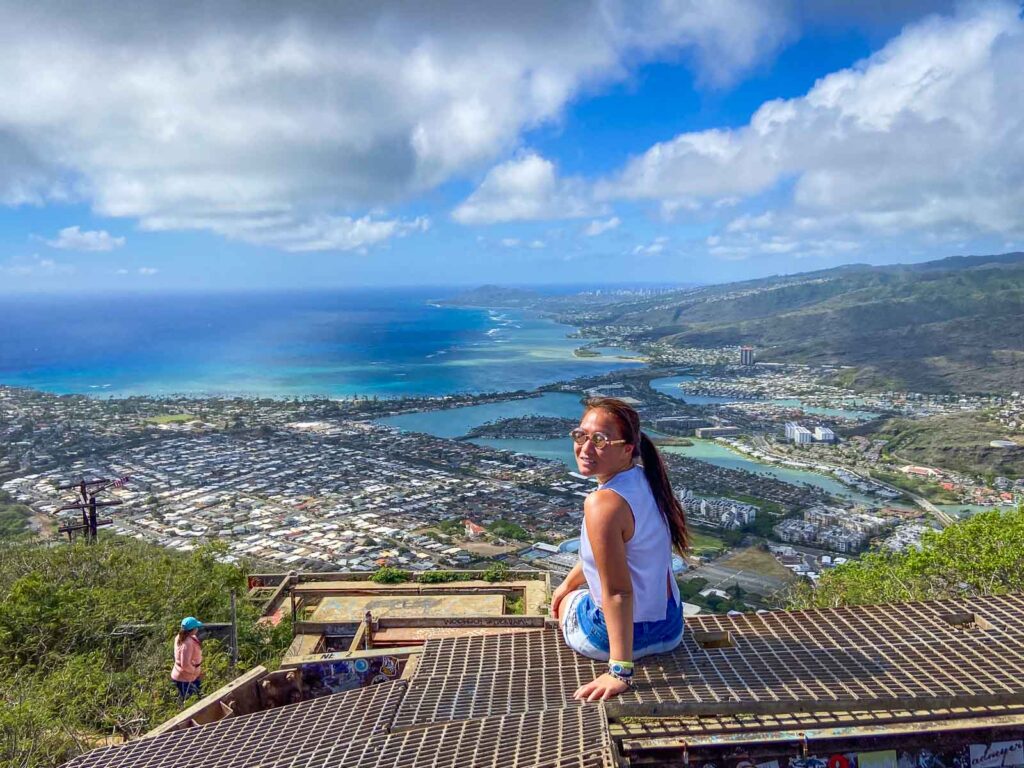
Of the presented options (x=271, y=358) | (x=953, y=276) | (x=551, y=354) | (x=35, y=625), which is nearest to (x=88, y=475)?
(x=35, y=625)

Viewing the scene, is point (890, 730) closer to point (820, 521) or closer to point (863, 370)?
point (820, 521)

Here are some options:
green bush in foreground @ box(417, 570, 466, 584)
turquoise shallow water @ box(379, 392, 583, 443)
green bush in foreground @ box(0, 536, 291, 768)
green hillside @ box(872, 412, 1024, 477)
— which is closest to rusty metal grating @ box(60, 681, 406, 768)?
green bush in foreground @ box(0, 536, 291, 768)


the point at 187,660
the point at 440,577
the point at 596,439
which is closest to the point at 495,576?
the point at 440,577

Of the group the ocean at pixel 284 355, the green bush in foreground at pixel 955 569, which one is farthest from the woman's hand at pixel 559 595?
the ocean at pixel 284 355

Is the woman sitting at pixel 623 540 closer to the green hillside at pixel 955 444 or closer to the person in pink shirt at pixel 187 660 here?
the person in pink shirt at pixel 187 660

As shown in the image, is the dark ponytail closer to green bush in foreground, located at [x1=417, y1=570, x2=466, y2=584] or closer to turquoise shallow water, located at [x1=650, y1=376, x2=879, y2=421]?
green bush in foreground, located at [x1=417, y1=570, x2=466, y2=584]
